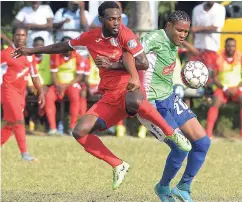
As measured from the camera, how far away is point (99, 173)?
13148mm

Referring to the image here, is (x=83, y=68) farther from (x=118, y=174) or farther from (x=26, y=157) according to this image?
(x=118, y=174)

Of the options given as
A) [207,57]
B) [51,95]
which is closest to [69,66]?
[51,95]

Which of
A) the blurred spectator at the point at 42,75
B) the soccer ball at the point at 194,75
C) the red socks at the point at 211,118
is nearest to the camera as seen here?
the soccer ball at the point at 194,75

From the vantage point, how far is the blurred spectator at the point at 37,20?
1769cm

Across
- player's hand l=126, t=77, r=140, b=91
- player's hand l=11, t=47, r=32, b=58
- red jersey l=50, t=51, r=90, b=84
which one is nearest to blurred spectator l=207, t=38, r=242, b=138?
red jersey l=50, t=51, r=90, b=84

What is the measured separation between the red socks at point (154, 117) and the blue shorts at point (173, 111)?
179 millimetres

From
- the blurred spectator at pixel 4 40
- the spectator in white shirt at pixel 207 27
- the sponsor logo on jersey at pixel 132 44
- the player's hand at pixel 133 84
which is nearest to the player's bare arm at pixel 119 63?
the sponsor logo on jersey at pixel 132 44

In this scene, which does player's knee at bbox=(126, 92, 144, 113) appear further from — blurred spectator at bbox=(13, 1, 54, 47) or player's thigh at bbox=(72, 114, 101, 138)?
blurred spectator at bbox=(13, 1, 54, 47)

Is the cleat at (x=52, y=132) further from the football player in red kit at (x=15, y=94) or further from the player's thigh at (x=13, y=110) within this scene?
the player's thigh at (x=13, y=110)

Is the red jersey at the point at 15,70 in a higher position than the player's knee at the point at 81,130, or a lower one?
lower

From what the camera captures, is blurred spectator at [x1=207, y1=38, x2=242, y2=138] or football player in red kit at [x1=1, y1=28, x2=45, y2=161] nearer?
football player in red kit at [x1=1, y1=28, x2=45, y2=161]

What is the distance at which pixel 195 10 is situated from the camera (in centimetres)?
1775

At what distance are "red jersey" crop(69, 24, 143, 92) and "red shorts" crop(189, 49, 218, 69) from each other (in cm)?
784

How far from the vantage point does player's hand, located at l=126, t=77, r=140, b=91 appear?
29.9ft
